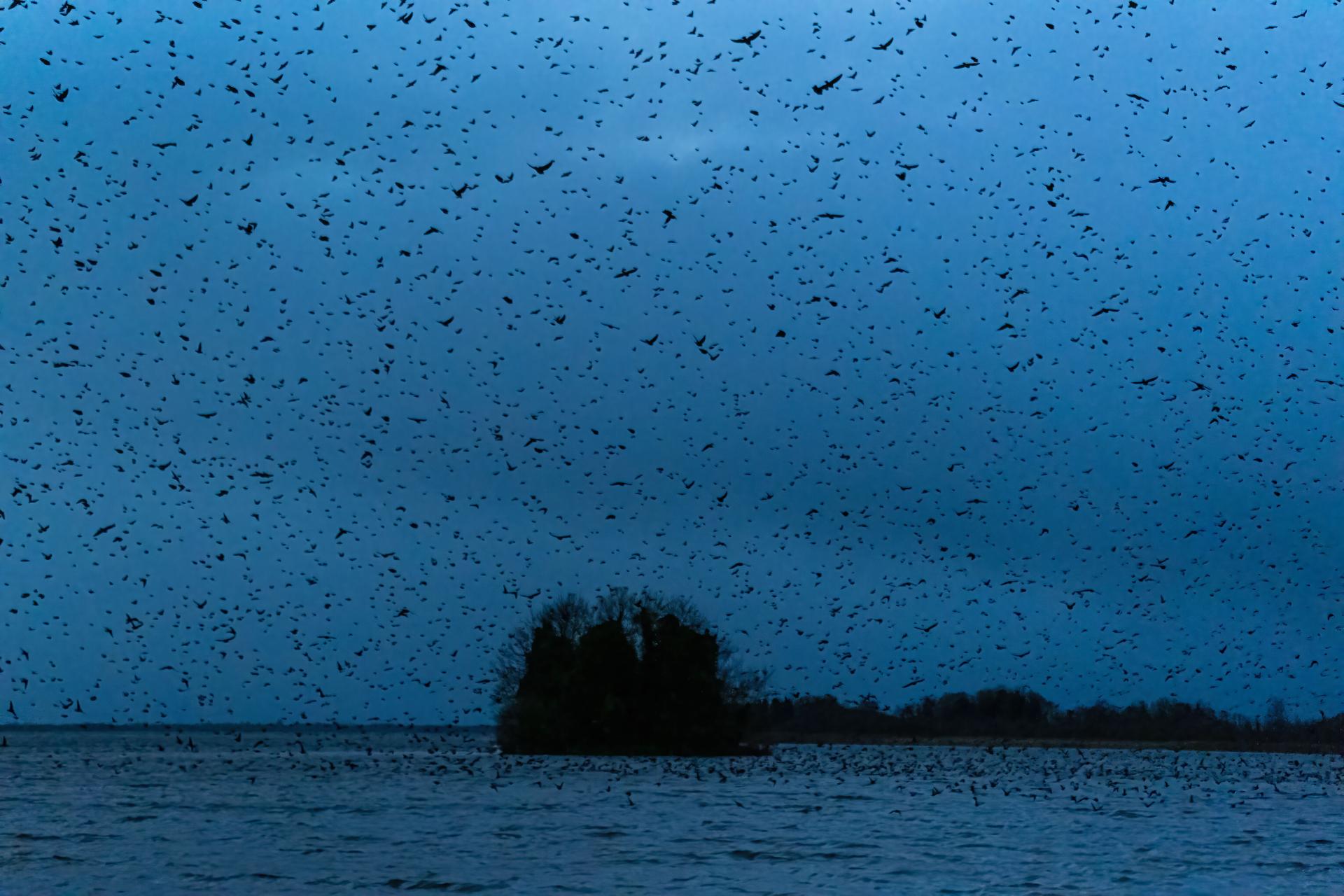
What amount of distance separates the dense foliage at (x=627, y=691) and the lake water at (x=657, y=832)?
8130mm

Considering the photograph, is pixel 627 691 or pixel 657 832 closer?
pixel 657 832

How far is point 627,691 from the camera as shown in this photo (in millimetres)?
110875

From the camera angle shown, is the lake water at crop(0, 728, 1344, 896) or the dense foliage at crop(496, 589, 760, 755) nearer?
the lake water at crop(0, 728, 1344, 896)

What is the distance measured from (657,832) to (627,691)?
60.0 m

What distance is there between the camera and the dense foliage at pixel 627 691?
362 feet

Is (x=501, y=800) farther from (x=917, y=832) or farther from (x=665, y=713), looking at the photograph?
(x=665, y=713)

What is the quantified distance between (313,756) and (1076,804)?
9178cm

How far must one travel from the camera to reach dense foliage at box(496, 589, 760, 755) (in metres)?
110

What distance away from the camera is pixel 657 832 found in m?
51.2

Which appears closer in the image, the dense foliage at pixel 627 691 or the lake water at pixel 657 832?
the lake water at pixel 657 832

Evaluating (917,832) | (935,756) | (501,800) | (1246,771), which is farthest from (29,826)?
(935,756)

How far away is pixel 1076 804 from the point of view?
71500mm

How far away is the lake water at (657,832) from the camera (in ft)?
122

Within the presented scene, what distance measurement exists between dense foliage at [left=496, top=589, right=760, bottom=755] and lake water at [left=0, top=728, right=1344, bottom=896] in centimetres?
813
